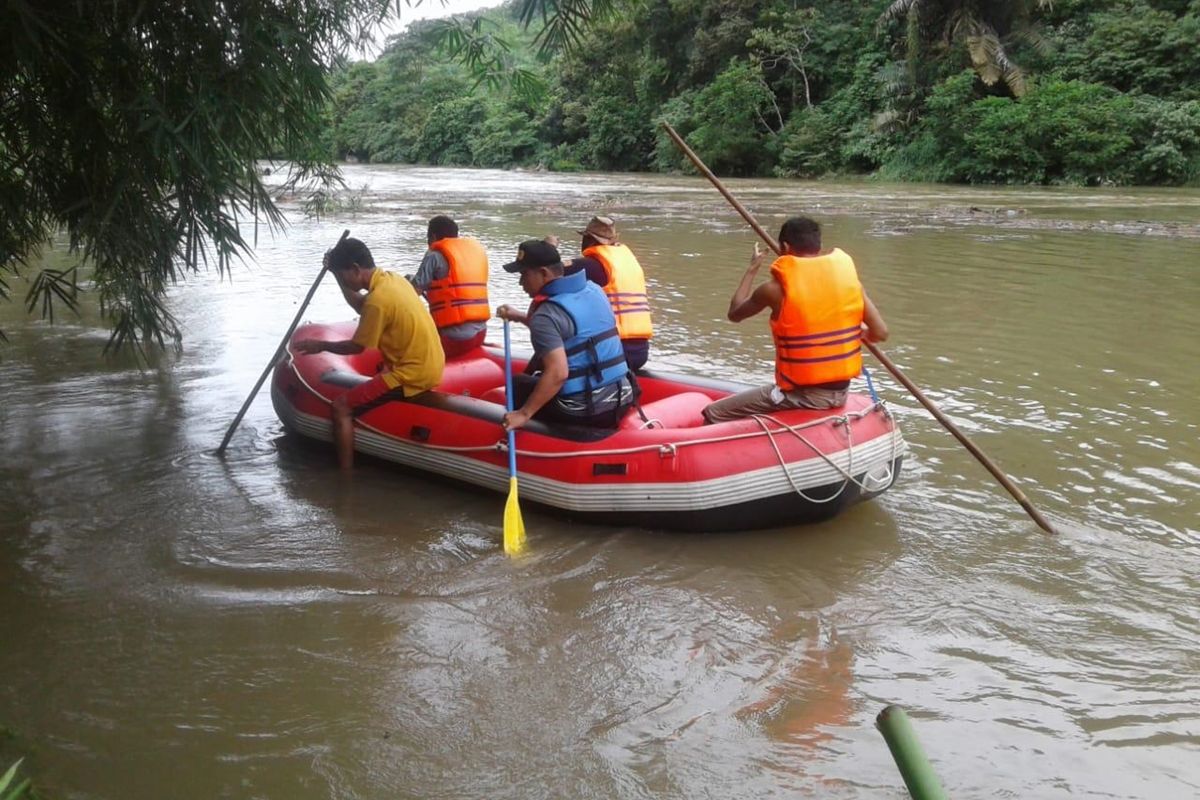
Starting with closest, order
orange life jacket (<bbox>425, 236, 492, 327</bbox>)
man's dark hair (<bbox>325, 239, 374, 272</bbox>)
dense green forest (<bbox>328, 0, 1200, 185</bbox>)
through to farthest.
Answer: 1. man's dark hair (<bbox>325, 239, 374, 272</bbox>)
2. orange life jacket (<bbox>425, 236, 492, 327</bbox>)
3. dense green forest (<bbox>328, 0, 1200, 185</bbox>)

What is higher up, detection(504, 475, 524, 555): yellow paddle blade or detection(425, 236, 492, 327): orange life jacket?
detection(425, 236, 492, 327): orange life jacket

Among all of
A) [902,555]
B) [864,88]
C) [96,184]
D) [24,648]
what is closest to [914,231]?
[902,555]

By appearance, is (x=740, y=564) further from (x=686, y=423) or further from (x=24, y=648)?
(x=24, y=648)

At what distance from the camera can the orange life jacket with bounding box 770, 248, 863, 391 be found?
160 inches

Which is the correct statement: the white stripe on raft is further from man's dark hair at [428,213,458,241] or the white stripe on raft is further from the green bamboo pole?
the green bamboo pole

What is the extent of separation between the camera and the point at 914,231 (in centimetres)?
1336

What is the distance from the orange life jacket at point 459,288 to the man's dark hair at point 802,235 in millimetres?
2013

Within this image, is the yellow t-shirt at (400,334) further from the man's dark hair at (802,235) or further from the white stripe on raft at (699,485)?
the man's dark hair at (802,235)

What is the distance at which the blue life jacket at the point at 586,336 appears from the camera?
163 inches

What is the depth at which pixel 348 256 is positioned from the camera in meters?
4.56

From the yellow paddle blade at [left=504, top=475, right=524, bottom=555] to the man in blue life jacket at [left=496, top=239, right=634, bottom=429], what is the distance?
1.25 feet

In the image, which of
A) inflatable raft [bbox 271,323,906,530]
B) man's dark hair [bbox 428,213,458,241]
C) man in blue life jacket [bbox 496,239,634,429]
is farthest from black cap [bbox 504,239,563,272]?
man's dark hair [bbox 428,213,458,241]

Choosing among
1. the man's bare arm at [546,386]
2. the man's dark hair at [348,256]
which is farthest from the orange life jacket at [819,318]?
the man's dark hair at [348,256]

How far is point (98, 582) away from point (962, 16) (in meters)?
23.1
